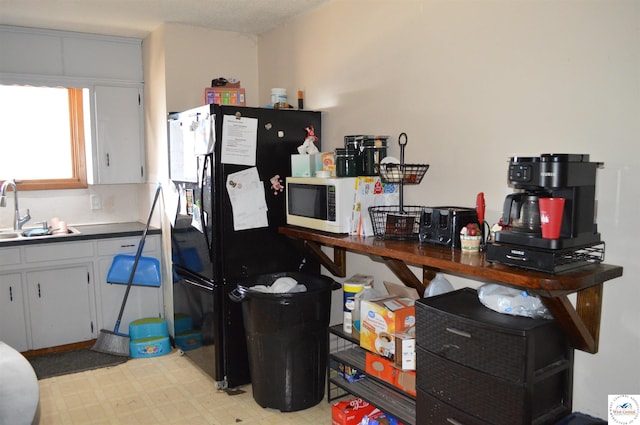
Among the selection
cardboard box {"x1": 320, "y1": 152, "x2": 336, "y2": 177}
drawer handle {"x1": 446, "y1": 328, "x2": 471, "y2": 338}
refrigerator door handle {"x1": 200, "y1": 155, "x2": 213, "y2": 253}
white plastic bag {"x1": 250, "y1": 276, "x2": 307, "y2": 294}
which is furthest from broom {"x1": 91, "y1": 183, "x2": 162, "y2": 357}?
drawer handle {"x1": 446, "y1": 328, "x2": 471, "y2": 338}

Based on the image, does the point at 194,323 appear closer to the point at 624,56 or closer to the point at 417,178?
the point at 417,178

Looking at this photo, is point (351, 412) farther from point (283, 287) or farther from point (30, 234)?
point (30, 234)

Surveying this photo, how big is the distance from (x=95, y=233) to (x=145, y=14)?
161cm

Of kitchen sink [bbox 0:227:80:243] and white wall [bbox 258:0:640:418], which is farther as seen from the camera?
kitchen sink [bbox 0:227:80:243]

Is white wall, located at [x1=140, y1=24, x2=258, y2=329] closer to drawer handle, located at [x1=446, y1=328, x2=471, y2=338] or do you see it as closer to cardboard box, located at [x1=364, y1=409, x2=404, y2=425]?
cardboard box, located at [x1=364, y1=409, x2=404, y2=425]

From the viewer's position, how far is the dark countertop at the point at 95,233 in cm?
352

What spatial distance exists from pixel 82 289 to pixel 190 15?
2.12m

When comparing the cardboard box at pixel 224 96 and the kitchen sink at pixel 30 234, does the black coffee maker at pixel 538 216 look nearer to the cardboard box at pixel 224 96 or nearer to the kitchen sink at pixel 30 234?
the cardboard box at pixel 224 96

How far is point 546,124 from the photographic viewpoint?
2.03 metres

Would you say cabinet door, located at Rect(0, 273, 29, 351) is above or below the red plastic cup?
below

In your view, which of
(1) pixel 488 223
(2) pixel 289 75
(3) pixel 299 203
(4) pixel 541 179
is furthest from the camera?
(2) pixel 289 75

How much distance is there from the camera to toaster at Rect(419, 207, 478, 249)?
7.02ft

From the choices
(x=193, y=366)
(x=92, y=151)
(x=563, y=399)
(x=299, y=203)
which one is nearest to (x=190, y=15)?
(x=92, y=151)

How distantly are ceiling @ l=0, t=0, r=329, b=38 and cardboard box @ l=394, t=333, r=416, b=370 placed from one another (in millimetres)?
2130
